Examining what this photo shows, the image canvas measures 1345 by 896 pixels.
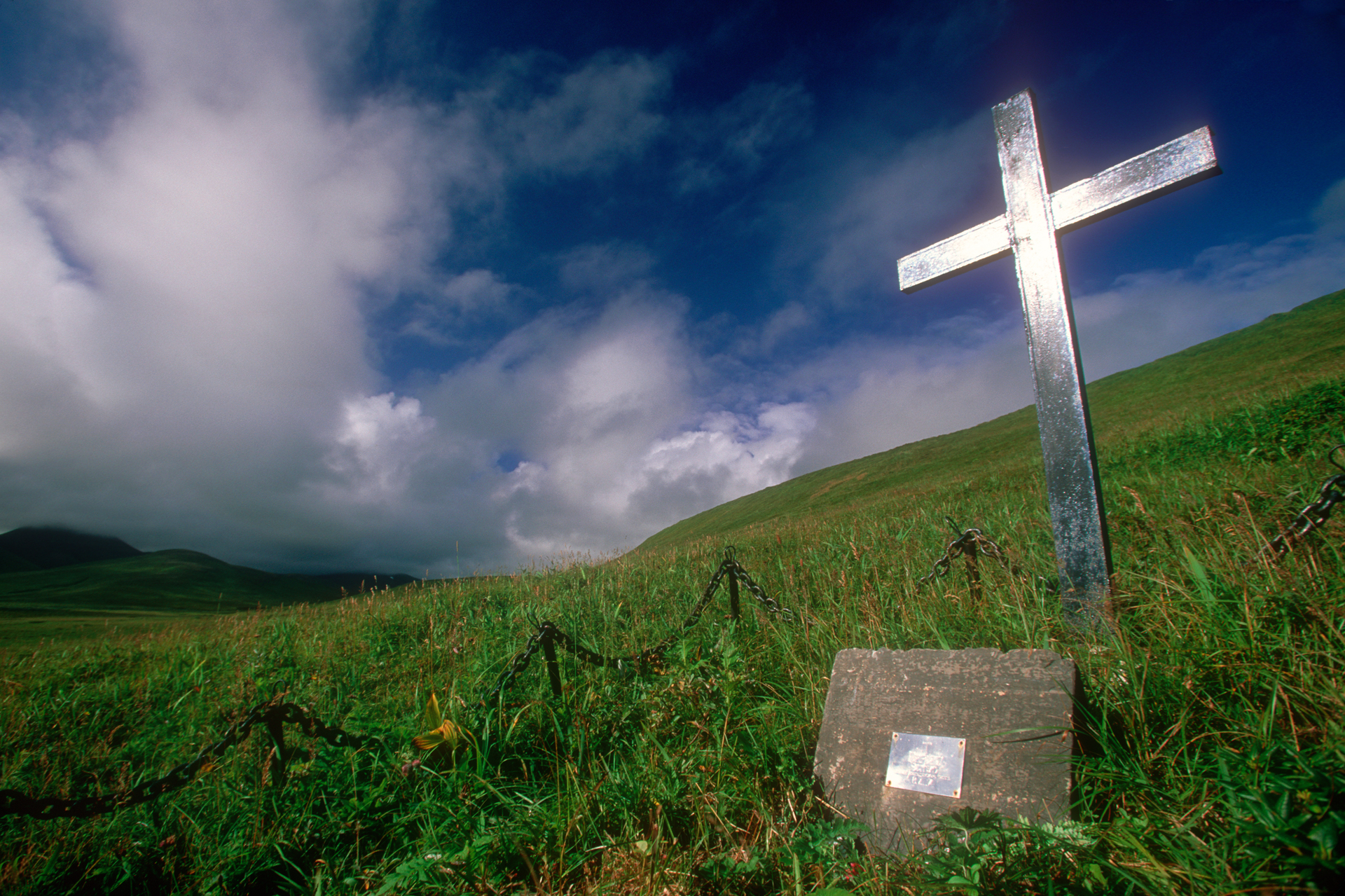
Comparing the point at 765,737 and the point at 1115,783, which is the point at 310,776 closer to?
the point at 765,737

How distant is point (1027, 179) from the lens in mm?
4078

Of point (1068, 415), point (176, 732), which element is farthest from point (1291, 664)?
point (176, 732)

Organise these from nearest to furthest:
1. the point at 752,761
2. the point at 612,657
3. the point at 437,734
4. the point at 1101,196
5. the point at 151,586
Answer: the point at 752,761
the point at 437,734
the point at 1101,196
the point at 612,657
the point at 151,586

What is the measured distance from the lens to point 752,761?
273cm

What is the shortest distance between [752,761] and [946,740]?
2.93ft

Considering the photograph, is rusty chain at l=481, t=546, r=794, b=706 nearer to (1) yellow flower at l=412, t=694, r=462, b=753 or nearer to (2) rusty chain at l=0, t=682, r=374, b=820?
(1) yellow flower at l=412, t=694, r=462, b=753

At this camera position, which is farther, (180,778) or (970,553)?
(970,553)

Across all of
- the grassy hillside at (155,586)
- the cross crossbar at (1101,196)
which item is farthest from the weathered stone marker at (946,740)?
the grassy hillside at (155,586)

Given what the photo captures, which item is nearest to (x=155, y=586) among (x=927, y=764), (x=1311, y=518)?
(x=927, y=764)

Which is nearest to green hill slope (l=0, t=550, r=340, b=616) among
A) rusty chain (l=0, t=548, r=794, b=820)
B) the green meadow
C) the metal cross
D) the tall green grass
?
the green meadow

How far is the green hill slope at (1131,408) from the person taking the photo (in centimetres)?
1969

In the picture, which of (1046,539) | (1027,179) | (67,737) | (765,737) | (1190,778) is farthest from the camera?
(1046,539)

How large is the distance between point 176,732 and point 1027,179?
26.6ft

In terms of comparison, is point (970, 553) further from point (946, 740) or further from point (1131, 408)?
point (1131, 408)
